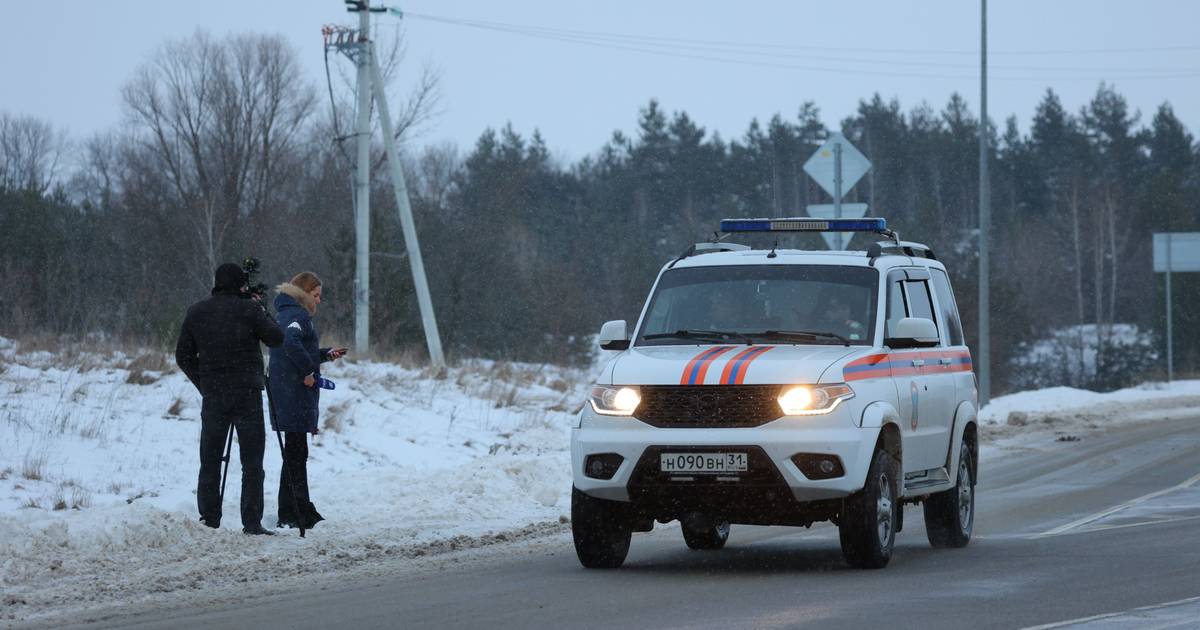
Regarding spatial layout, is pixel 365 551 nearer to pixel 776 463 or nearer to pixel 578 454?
pixel 578 454

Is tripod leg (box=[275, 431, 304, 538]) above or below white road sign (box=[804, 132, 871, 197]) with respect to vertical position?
below

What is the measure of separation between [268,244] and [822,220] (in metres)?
49.2

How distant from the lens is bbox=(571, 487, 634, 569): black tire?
9.61 m

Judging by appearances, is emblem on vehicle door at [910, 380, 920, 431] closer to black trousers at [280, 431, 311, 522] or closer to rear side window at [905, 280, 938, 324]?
rear side window at [905, 280, 938, 324]

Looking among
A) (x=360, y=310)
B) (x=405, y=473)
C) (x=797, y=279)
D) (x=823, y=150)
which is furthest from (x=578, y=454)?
(x=360, y=310)

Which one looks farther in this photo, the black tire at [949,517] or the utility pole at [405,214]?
the utility pole at [405,214]

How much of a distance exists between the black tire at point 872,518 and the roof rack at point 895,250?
165 cm

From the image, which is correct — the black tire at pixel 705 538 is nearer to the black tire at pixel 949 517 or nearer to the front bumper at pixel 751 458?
the black tire at pixel 949 517

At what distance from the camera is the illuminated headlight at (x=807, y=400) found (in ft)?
29.7

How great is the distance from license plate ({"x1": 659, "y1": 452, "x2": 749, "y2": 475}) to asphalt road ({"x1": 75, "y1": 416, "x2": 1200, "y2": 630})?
26.1 inches

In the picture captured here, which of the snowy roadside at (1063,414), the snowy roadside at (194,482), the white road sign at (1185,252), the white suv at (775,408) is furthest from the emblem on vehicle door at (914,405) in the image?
the white road sign at (1185,252)

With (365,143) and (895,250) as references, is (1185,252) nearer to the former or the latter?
(365,143)

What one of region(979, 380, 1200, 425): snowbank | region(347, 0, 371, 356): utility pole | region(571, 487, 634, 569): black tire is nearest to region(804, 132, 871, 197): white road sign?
region(979, 380, 1200, 425): snowbank

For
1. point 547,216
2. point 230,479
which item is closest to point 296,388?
point 230,479
